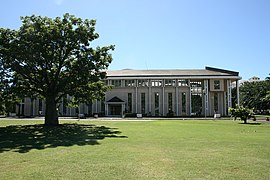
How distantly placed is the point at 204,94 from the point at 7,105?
3943 centimetres

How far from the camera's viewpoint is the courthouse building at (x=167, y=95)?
5381 cm

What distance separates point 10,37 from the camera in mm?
23031

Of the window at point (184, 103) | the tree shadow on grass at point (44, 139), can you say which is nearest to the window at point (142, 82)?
the window at point (184, 103)

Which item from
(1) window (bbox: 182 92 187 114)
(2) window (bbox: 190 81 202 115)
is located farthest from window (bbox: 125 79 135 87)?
(2) window (bbox: 190 81 202 115)

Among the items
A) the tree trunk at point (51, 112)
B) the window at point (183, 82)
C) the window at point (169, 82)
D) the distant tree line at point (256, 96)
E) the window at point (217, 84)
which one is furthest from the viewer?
the distant tree line at point (256, 96)

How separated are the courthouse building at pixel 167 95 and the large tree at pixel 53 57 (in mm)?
28865

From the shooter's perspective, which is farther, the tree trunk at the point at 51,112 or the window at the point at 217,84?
the window at the point at 217,84

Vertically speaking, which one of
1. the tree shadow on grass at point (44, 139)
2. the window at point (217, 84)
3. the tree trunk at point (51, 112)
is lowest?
the tree shadow on grass at point (44, 139)

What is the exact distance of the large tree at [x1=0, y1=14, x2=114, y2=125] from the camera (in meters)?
22.2

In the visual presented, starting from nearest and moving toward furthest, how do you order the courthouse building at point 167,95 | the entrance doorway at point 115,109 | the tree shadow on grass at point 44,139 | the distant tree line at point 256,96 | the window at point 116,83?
1. the tree shadow on grass at point 44,139
2. the courthouse building at point 167,95
3. the entrance doorway at point 115,109
4. the window at point 116,83
5. the distant tree line at point 256,96

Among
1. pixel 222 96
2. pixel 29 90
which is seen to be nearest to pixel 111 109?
pixel 222 96

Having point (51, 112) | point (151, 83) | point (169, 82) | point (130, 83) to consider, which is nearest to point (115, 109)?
point (130, 83)

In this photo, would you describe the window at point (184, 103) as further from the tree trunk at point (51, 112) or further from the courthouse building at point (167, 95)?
the tree trunk at point (51, 112)

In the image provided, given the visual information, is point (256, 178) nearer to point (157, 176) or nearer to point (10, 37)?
point (157, 176)
